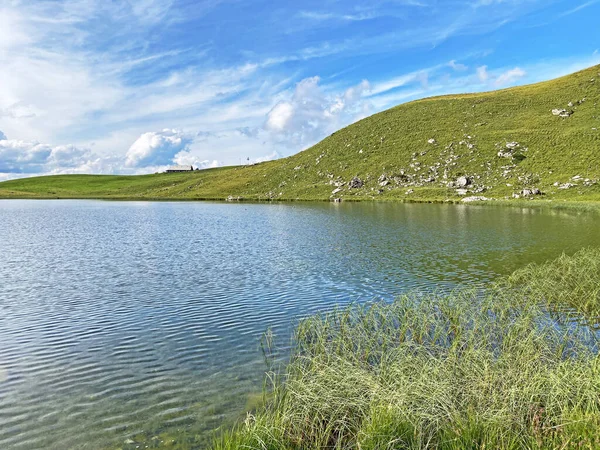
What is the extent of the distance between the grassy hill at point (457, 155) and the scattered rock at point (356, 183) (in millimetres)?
325

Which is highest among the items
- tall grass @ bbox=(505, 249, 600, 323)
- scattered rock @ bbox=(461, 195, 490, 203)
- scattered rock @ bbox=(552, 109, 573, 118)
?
scattered rock @ bbox=(552, 109, 573, 118)

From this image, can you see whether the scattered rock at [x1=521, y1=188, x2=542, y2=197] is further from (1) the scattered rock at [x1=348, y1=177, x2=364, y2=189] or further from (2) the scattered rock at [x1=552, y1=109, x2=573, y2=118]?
(2) the scattered rock at [x1=552, y1=109, x2=573, y2=118]

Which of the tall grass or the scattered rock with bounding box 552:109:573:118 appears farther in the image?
the scattered rock with bounding box 552:109:573:118

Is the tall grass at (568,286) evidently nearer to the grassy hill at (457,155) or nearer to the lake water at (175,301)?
the lake water at (175,301)

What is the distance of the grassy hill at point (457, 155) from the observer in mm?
104750

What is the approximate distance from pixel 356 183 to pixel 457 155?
107 ft

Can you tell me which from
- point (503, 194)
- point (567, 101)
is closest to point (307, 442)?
point (503, 194)

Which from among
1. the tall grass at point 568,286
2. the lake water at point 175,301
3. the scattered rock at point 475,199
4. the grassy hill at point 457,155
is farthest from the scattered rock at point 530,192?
the tall grass at point 568,286

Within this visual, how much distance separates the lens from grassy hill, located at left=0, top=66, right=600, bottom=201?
105 m

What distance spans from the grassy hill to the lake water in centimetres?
5190

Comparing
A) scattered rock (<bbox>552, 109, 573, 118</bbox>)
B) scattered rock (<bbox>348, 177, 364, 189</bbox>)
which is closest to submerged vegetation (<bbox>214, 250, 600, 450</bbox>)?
scattered rock (<bbox>348, 177, 364, 189</bbox>)

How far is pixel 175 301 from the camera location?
2445 centimetres

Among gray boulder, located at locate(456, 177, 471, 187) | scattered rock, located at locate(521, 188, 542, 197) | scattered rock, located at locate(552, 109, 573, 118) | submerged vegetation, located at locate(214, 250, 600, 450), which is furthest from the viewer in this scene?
scattered rock, located at locate(552, 109, 573, 118)

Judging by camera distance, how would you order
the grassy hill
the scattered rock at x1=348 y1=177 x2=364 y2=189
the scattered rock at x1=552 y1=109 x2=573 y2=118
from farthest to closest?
1. the scattered rock at x1=552 y1=109 x2=573 y2=118
2. the scattered rock at x1=348 y1=177 x2=364 y2=189
3. the grassy hill
